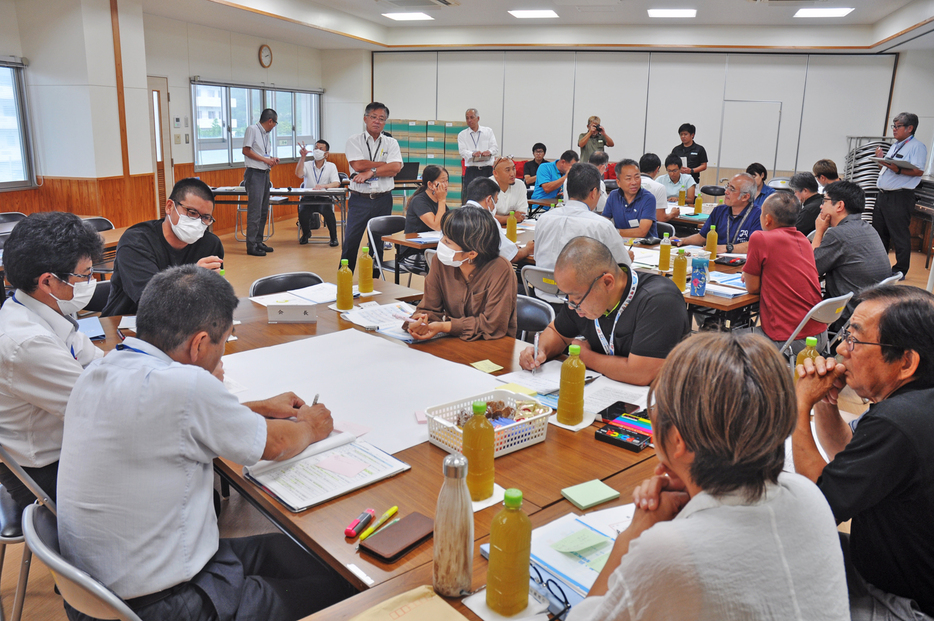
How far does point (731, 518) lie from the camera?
0.95m

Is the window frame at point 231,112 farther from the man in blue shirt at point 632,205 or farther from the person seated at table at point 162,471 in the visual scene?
the person seated at table at point 162,471

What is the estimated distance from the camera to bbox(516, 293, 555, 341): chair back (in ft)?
11.0

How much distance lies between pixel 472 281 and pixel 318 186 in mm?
→ 7479

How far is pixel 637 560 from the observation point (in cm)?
95

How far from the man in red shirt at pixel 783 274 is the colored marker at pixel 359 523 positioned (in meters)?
3.08

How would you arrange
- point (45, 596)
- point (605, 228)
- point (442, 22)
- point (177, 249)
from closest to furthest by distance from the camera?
point (45, 596) < point (177, 249) < point (605, 228) < point (442, 22)

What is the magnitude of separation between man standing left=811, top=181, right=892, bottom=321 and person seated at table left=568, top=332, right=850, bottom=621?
11.7 feet

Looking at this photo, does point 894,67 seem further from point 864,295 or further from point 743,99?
point 864,295

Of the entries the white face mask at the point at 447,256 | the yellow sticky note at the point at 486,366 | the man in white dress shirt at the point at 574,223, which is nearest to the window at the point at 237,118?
the man in white dress shirt at the point at 574,223

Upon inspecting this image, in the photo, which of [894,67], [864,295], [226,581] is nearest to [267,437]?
[226,581]

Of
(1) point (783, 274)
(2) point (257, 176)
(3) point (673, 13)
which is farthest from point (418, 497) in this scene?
(3) point (673, 13)

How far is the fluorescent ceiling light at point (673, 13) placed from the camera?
9.19 meters

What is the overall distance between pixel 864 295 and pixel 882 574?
0.70 metres

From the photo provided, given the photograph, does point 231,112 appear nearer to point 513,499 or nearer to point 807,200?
point 807,200
